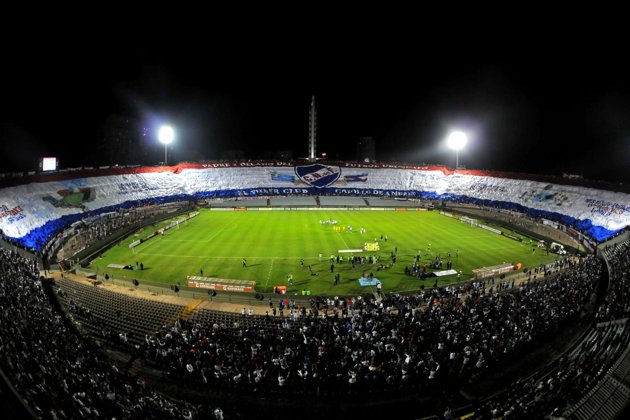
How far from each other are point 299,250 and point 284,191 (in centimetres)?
4687

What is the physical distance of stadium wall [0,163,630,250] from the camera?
1944 inches

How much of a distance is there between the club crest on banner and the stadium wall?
0.82 ft

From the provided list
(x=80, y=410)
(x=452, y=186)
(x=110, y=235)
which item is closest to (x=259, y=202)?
(x=110, y=235)

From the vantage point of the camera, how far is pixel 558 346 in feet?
66.2

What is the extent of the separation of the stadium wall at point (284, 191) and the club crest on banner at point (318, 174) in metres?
0.25

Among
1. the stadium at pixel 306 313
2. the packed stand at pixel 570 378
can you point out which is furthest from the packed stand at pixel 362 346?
the packed stand at pixel 570 378

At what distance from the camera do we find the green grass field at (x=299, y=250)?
3475 centimetres

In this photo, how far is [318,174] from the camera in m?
96.6

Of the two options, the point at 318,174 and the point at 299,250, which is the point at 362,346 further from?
the point at 318,174

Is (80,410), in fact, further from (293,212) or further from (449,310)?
(293,212)

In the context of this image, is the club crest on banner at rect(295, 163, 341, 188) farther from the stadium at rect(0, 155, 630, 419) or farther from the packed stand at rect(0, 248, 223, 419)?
the packed stand at rect(0, 248, 223, 419)

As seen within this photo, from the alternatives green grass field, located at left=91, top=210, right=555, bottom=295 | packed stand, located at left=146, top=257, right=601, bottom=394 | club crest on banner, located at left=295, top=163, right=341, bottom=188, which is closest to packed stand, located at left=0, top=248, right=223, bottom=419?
packed stand, located at left=146, top=257, right=601, bottom=394

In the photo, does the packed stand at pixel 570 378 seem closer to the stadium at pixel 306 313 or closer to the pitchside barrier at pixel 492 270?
the stadium at pixel 306 313

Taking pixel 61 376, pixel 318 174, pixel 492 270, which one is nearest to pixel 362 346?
pixel 61 376
